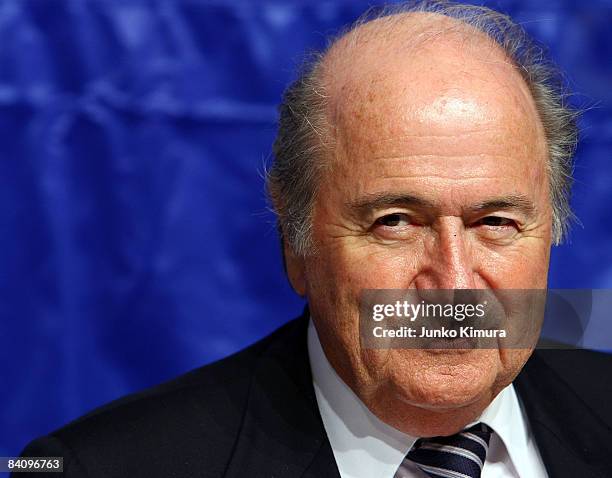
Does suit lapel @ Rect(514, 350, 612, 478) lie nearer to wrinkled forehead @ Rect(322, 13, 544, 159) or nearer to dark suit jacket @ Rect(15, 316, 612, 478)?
dark suit jacket @ Rect(15, 316, 612, 478)

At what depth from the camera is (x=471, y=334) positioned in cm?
189

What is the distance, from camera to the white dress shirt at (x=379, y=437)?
2008 millimetres

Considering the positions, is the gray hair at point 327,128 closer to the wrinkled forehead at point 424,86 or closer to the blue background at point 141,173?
the wrinkled forehead at point 424,86

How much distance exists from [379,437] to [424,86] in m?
0.73

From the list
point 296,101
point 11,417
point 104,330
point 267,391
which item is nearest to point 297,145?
point 296,101

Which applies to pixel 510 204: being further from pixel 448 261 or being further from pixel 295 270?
pixel 295 270

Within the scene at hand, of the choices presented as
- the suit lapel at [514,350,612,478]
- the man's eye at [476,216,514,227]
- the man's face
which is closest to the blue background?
the suit lapel at [514,350,612,478]

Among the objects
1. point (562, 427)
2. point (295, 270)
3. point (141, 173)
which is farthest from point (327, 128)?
point (141, 173)

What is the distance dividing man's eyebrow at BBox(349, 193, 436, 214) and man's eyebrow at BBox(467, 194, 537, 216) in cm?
9

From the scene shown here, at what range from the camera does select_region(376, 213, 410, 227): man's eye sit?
1924 mm

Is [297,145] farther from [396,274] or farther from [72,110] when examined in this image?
[72,110]

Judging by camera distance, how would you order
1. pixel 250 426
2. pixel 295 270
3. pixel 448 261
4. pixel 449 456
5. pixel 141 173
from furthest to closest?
pixel 141 173, pixel 295 270, pixel 250 426, pixel 449 456, pixel 448 261

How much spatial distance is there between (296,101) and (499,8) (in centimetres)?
100

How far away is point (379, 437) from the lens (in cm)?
202
